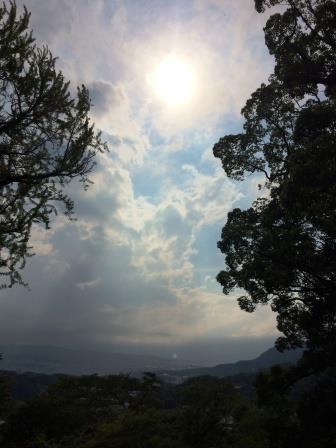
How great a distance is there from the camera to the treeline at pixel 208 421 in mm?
10571

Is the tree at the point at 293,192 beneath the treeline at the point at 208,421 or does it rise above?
above

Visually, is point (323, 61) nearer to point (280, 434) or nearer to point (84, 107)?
point (84, 107)

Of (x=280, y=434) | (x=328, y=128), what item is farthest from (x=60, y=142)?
(x=280, y=434)

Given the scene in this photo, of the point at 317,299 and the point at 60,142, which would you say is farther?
the point at 317,299

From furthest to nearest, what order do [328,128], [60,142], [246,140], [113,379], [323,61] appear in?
[113,379] < [246,140] < [323,61] < [328,128] < [60,142]

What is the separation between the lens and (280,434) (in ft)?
37.5

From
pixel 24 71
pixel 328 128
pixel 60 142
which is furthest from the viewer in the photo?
pixel 328 128

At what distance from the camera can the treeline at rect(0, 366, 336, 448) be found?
10571mm

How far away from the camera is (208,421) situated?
44.9 ft

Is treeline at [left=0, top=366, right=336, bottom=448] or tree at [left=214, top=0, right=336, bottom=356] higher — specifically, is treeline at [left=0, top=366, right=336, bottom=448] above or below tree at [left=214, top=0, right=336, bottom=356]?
below

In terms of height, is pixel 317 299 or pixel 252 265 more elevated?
pixel 252 265

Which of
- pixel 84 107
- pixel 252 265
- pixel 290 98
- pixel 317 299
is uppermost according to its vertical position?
pixel 290 98

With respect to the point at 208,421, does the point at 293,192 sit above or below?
above

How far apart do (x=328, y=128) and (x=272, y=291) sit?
6.77 metres
